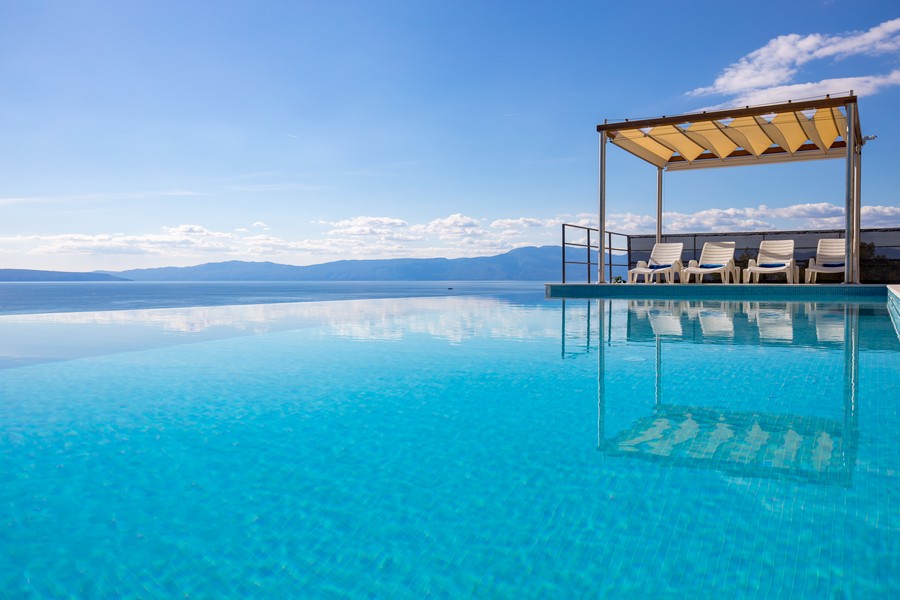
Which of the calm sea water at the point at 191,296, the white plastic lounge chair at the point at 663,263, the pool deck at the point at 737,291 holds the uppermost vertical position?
the white plastic lounge chair at the point at 663,263

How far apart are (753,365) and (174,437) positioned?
3013 millimetres

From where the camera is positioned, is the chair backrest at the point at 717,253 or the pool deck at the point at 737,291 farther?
the chair backrest at the point at 717,253

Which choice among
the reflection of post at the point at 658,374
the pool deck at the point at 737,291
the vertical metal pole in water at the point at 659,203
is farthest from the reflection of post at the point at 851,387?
the vertical metal pole in water at the point at 659,203

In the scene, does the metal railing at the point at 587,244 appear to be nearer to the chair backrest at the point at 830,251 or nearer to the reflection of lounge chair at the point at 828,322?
the chair backrest at the point at 830,251

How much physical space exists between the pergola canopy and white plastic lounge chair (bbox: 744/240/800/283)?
1.60m

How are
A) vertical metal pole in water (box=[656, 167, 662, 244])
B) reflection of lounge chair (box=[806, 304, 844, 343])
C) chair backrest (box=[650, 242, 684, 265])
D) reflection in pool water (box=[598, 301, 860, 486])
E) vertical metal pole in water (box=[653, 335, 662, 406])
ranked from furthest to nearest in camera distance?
1. vertical metal pole in water (box=[656, 167, 662, 244])
2. chair backrest (box=[650, 242, 684, 265])
3. reflection of lounge chair (box=[806, 304, 844, 343])
4. vertical metal pole in water (box=[653, 335, 662, 406])
5. reflection in pool water (box=[598, 301, 860, 486])

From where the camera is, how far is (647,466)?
179 centimetres

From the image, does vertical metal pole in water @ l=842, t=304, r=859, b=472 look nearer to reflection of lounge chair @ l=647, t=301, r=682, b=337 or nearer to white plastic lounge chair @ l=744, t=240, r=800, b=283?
reflection of lounge chair @ l=647, t=301, r=682, b=337

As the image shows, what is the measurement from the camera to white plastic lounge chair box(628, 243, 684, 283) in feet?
36.8

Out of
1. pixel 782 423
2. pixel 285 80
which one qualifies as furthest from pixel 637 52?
pixel 782 423

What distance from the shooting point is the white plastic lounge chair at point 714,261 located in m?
11.0

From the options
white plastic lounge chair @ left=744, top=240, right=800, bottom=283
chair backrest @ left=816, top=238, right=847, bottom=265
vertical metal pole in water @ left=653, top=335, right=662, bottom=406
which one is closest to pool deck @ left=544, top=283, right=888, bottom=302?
white plastic lounge chair @ left=744, top=240, right=800, bottom=283

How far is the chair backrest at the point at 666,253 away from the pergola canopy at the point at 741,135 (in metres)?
1.61

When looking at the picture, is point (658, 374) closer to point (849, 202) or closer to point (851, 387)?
point (851, 387)
